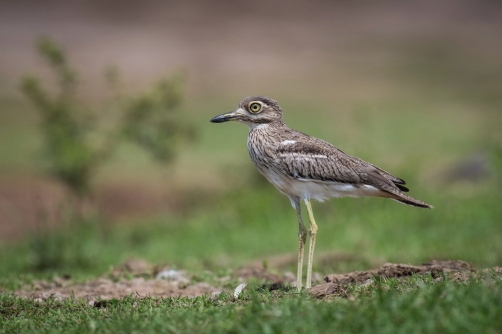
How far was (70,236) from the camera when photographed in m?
11.6

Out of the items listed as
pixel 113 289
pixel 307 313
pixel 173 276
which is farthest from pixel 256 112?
pixel 307 313

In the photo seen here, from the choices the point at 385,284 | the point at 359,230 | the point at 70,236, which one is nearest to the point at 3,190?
the point at 70,236

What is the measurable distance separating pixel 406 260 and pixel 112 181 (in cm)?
1386

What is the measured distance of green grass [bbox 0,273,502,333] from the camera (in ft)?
14.5

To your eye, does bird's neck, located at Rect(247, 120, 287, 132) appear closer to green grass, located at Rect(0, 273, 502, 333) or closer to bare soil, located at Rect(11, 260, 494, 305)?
bare soil, located at Rect(11, 260, 494, 305)

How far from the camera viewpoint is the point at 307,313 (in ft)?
15.6

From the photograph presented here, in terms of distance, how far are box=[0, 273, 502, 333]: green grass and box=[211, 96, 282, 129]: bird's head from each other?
1826 mm

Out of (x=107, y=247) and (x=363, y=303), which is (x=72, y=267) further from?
(x=363, y=303)

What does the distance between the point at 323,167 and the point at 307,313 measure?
6.92ft

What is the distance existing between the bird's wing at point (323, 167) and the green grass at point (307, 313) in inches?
40.6

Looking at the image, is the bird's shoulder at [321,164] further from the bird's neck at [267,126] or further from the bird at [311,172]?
the bird's neck at [267,126]

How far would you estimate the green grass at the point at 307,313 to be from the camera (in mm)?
4430

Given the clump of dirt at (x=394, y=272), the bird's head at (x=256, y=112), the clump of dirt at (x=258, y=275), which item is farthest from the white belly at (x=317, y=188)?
the clump of dirt at (x=258, y=275)

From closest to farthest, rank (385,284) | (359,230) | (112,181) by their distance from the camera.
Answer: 1. (385,284)
2. (359,230)
3. (112,181)
